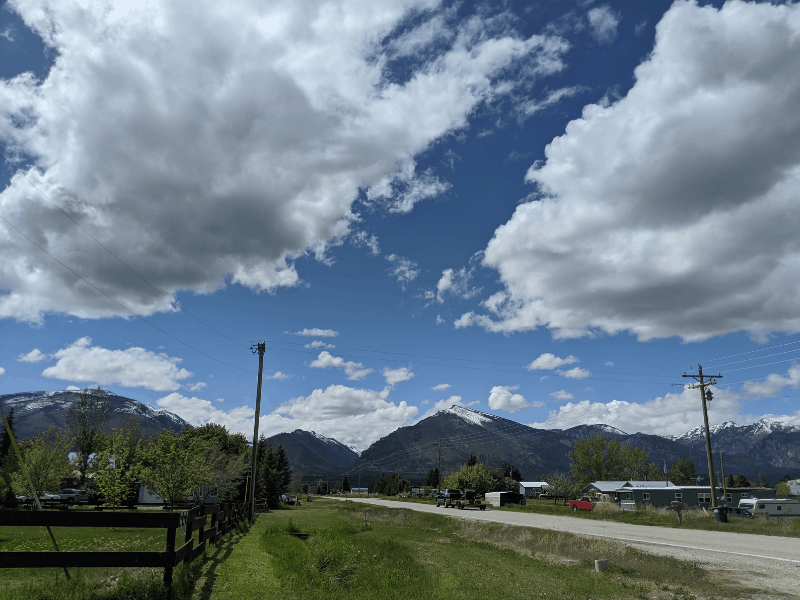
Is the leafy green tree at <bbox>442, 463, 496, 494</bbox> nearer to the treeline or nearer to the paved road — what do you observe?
the treeline

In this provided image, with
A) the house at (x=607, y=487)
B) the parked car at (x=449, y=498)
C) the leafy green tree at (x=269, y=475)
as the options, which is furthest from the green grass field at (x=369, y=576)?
the house at (x=607, y=487)

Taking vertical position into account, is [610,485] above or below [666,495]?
above

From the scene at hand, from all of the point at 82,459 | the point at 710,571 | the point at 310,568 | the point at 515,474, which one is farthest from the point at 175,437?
the point at 515,474

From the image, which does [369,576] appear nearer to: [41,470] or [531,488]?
[41,470]

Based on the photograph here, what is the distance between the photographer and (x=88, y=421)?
232 feet

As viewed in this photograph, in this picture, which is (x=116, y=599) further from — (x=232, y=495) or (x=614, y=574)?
(x=232, y=495)

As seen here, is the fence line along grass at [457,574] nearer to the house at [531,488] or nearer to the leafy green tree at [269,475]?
the leafy green tree at [269,475]

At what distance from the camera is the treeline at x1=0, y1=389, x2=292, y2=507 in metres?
29.7

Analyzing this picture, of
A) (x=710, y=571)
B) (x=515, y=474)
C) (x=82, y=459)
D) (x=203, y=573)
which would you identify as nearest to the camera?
(x=203, y=573)

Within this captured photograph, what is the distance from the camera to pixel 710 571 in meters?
15.2

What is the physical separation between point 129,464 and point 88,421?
38.6m

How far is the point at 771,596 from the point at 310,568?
35.9 feet

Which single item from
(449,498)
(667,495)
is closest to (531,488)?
(667,495)

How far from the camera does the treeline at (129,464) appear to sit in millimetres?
29719
